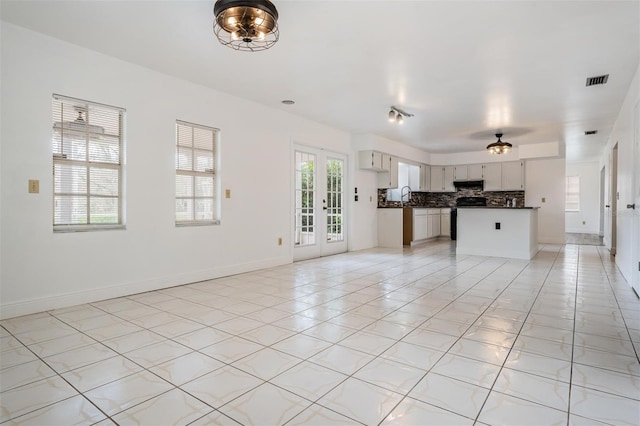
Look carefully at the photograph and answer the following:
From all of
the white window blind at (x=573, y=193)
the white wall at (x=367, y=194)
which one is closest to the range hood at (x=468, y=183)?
the white wall at (x=367, y=194)

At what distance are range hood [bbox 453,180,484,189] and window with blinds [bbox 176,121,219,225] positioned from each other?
24.3 feet

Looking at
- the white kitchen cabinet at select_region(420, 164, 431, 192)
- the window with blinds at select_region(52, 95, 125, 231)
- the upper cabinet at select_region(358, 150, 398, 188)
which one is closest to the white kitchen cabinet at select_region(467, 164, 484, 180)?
the white kitchen cabinet at select_region(420, 164, 431, 192)

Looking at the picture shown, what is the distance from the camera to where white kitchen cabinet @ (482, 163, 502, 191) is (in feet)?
30.2

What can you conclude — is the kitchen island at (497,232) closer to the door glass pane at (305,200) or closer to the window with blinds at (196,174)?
the door glass pane at (305,200)

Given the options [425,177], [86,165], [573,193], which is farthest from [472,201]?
[86,165]

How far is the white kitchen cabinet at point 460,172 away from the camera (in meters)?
9.66

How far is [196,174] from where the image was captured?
454 cm

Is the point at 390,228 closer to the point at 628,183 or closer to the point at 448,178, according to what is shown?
the point at 448,178

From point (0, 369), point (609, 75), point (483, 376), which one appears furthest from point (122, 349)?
point (609, 75)

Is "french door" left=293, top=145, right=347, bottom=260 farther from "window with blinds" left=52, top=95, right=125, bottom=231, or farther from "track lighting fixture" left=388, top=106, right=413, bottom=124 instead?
"window with blinds" left=52, top=95, right=125, bottom=231

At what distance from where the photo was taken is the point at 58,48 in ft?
10.8

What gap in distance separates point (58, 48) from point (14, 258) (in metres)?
1.97

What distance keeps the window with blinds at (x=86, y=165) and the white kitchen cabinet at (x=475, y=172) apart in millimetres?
8518

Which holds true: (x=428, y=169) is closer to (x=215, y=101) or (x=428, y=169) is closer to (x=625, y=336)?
(x=215, y=101)
